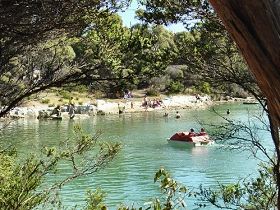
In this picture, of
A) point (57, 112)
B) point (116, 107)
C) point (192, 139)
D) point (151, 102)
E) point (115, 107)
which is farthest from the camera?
point (151, 102)

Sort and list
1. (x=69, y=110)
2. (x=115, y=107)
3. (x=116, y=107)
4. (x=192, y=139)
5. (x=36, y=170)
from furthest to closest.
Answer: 1. (x=116, y=107)
2. (x=115, y=107)
3. (x=69, y=110)
4. (x=192, y=139)
5. (x=36, y=170)

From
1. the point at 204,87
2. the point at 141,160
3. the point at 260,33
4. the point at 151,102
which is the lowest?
the point at 141,160

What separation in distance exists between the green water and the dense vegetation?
2.45 m

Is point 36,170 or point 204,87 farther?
point 36,170

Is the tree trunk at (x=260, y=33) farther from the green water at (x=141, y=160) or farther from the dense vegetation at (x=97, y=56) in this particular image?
the green water at (x=141, y=160)

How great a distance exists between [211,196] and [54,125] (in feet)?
61.9

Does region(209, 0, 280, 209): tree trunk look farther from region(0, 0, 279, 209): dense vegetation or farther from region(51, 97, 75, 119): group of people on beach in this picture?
region(51, 97, 75, 119): group of people on beach

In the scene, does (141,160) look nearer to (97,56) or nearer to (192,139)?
(192,139)

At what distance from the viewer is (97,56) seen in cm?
397

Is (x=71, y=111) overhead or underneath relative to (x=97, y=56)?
underneath

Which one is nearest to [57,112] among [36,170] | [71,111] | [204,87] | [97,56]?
[71,111]

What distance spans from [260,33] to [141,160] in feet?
48.5

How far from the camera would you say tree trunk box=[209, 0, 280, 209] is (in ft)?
Result: 3.24

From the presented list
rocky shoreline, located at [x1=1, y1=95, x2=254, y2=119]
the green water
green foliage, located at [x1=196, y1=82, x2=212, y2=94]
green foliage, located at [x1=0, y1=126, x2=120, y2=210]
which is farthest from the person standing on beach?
green foliage, located at [x1=196, y1=82, x2=212, y2=94]
